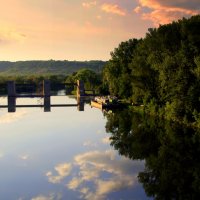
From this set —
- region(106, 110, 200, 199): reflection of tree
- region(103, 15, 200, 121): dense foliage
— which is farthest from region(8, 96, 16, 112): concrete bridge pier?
region(106, 110, 200, 199): reflection of tree

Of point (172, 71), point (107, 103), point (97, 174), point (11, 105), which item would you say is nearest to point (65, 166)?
point (97, 174)

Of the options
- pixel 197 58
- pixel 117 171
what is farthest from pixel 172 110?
pixel 117 171

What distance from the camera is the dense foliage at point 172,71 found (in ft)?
173

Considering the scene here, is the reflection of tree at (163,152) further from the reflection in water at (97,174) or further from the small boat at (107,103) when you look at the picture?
the small boat at (107,103)

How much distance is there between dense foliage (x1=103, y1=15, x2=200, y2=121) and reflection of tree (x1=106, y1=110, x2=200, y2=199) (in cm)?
324

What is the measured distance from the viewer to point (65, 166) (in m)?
34.0

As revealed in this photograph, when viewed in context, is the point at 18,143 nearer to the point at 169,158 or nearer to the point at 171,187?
the point at 169,158

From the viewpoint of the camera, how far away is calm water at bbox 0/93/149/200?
2648 cm

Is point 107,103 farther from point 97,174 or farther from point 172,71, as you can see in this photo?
point 97,174

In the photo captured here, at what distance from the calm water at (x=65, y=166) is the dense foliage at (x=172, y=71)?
10.2 meters

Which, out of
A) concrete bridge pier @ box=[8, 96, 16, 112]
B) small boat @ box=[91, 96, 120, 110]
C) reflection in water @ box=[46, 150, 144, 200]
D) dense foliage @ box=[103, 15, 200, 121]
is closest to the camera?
reflection in water @ box=[46, 150, 144, 200]

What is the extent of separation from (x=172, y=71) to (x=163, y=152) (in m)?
20.0

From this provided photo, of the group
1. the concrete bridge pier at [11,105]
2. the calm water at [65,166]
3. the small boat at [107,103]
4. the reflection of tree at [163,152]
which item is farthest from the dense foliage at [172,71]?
the concrete bridge pier at [11,105]

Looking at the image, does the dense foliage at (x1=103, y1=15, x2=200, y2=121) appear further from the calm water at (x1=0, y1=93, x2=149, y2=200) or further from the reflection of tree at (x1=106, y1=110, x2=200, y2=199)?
the calm water at (x1=0, y1=93, x2=149, y2=200)
